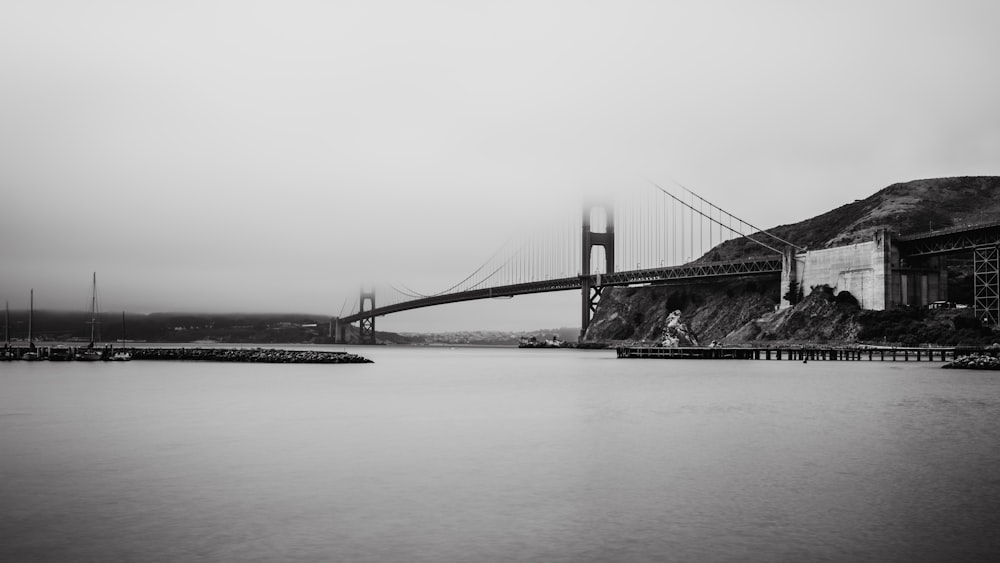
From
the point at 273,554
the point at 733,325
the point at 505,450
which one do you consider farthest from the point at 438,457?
the point at 733,325

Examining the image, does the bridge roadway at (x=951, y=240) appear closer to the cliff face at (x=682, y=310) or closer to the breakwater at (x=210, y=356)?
the cliff face at (x=682, y=310)

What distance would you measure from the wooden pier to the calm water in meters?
39.6

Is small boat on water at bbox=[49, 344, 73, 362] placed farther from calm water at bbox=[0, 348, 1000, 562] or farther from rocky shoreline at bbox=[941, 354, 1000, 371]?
rocky shoreline at bbox=[941, 354, 1000, 371]

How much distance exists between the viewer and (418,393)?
109 ft

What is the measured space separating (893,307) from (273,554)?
7860 cm

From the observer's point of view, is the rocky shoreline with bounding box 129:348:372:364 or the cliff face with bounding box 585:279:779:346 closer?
the rocky shoreline with bounding box 129:348:372:364

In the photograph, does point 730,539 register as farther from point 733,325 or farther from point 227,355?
point 733,325

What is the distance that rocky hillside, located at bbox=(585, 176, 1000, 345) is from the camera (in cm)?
8188

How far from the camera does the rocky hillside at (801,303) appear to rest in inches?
3223

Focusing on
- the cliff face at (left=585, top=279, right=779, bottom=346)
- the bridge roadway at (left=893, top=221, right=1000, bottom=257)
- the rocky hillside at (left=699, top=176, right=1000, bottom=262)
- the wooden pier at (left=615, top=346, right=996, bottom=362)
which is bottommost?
the wooden pier at (left=615, top=346, right=996, bottom=362)

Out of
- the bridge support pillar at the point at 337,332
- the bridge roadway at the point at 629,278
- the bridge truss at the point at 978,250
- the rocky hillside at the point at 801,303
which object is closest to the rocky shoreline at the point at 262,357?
the bridge roadway at the point at 629,278

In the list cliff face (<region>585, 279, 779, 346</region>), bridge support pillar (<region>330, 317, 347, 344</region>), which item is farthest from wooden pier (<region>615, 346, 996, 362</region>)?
bridge support pillar (<region>330, 317, 347, 344</region>)

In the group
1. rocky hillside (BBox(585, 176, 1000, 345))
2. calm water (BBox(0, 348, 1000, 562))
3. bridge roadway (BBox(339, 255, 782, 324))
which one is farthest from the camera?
bridge roadway (BBox(339, 255, 782, 324))

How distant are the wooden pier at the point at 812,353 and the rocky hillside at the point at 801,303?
393cm
